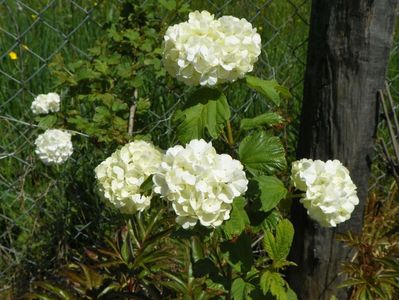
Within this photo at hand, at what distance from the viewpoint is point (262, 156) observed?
144 cm

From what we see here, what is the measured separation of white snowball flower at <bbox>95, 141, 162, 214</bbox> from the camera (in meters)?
1.43

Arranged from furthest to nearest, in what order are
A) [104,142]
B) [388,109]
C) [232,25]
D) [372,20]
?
[104,142] → [388,109] → [372,20] → [232,25]

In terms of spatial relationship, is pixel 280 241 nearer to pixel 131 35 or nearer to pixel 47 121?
pixel 131 35

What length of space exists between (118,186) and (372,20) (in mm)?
676

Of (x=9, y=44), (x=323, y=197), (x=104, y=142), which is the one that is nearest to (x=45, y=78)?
(x=9, y=44)

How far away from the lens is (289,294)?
1609 mm

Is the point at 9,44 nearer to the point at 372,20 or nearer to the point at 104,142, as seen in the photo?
the point at 104,142

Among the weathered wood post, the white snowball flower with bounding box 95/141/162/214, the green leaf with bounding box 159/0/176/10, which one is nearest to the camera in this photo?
the white snowball flower with bounding box 95/141/162/214

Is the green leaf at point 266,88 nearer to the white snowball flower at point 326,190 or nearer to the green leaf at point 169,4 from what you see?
the white snowball flower at point 326,190

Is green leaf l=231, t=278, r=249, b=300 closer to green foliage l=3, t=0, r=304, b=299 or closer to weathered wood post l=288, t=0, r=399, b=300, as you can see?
green foliage l=3, t=0, r=304, b=299

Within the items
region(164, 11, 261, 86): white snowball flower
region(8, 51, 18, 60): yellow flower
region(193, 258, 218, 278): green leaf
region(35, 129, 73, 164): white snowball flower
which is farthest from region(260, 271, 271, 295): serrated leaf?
region(8, 51, 18, 60): yellow flower

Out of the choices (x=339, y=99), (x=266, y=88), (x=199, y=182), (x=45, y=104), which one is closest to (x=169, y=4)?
(x=45, y=104)

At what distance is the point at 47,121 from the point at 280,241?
1.01 metres

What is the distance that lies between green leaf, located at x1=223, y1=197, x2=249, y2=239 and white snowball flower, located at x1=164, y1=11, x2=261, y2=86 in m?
0.23
